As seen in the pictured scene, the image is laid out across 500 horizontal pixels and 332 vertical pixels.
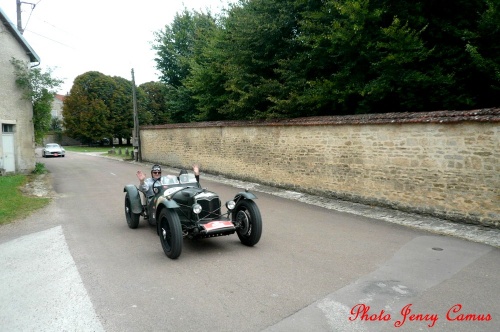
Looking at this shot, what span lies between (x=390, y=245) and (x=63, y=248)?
20.3 ft

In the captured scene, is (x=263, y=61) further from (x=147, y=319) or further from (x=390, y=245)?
(x=147, y=319)

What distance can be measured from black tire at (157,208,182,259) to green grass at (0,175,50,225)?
17.4 feet

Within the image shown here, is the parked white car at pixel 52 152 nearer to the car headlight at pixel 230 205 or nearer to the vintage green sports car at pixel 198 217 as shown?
the vintage green sports car at pixel 198 217

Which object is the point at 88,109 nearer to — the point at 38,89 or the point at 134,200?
the point at 38,89

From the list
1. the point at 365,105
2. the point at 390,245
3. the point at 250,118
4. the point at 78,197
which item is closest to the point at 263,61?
the point at 250,118

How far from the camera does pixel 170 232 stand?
19.5 feet

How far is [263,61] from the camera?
51.5 ft

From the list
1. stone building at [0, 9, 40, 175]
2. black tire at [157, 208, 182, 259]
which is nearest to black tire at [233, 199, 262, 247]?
black tire at [157, 208, 182, 259]

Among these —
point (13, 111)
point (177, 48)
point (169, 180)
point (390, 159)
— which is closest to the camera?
point (169, 180)

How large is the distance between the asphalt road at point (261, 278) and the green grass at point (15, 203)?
3.50 feet

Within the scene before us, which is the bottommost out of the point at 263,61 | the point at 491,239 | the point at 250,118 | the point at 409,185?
the point at 491,239

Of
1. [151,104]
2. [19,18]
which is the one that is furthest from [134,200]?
[151,104]

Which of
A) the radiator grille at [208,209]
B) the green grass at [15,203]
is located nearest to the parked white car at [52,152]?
the green grass at [15,203]

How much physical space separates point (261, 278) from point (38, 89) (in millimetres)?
17152
